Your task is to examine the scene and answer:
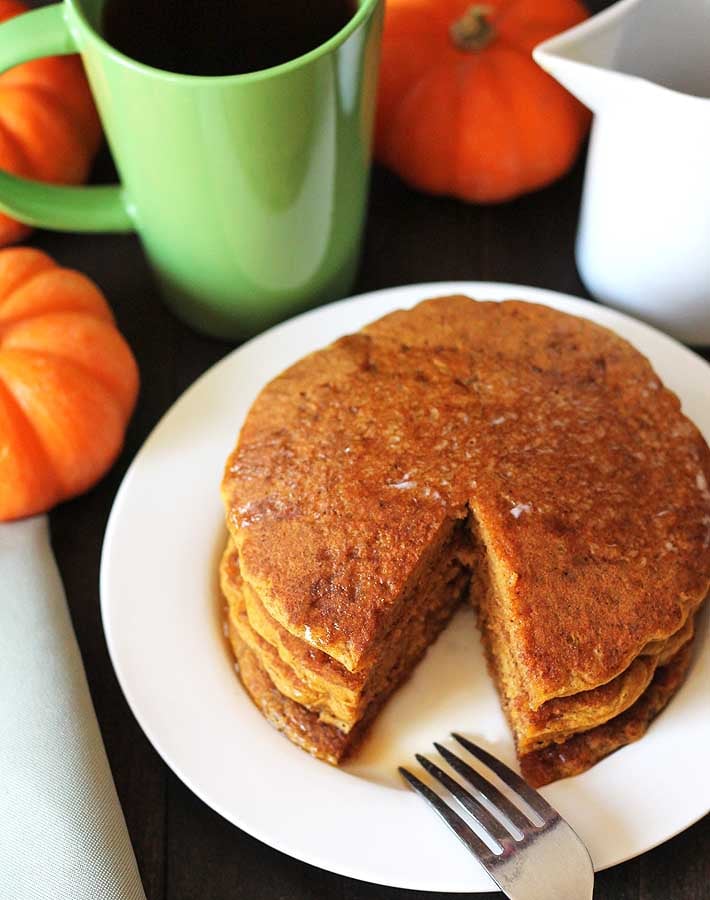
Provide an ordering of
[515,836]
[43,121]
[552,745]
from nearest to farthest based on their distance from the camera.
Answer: [515,836] → [552,745] → [43,121]

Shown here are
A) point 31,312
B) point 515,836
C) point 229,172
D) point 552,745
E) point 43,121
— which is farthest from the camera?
point 43,121

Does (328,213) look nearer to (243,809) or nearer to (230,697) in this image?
(230,697)

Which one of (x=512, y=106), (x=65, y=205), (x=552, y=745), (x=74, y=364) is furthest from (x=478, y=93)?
(x=552, y=745)

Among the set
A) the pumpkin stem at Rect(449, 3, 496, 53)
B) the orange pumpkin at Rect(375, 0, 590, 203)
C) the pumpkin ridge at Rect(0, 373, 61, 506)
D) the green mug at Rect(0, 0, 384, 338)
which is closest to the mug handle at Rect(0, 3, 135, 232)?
the green mug at Rect(0, 0, 384, 338)

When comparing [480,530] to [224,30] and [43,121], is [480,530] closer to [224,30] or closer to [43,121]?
[224,30]

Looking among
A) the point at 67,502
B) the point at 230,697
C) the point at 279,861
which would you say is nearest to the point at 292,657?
the point at 230,697

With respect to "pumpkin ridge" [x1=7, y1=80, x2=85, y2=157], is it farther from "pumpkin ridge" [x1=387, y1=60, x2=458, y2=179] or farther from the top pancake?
the top pancake
